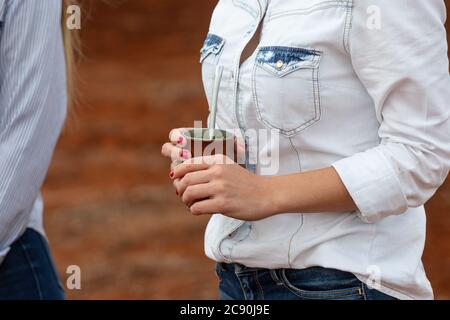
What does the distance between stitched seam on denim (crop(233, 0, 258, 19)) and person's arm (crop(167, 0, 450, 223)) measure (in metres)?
0.29

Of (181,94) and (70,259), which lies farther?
(181,94)

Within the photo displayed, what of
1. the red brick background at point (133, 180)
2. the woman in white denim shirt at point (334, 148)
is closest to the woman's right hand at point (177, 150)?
the woman in white denim shirt at point (334, 148)

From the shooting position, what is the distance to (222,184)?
196 cm

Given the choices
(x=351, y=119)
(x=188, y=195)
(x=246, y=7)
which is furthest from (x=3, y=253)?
(x=351, y=119)

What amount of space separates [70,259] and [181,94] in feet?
10.7

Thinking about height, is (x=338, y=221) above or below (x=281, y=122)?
below

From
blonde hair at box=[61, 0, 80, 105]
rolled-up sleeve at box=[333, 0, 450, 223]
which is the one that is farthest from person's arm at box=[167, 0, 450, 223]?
blonde hair at box=[61, 0, 80, 105]

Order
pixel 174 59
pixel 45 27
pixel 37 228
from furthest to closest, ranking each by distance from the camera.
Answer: pixel 174 59, pixel 37 228, pixel 45 27

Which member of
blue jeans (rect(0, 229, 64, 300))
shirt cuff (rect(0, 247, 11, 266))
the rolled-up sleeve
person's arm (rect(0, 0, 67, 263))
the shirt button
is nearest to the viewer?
the rolled-up sleeve

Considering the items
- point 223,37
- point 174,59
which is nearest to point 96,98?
point 174,59

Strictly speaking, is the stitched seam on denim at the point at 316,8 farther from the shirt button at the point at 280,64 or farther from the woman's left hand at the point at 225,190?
the woman's left hand at the point at 225,190

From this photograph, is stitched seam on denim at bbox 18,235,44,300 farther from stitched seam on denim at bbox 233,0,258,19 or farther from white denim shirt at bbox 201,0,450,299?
stitched seam on denim at bbox 233,0,258,19

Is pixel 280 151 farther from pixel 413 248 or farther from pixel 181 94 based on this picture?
pixel 181 94

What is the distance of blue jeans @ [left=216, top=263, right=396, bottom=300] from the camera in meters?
2.03
